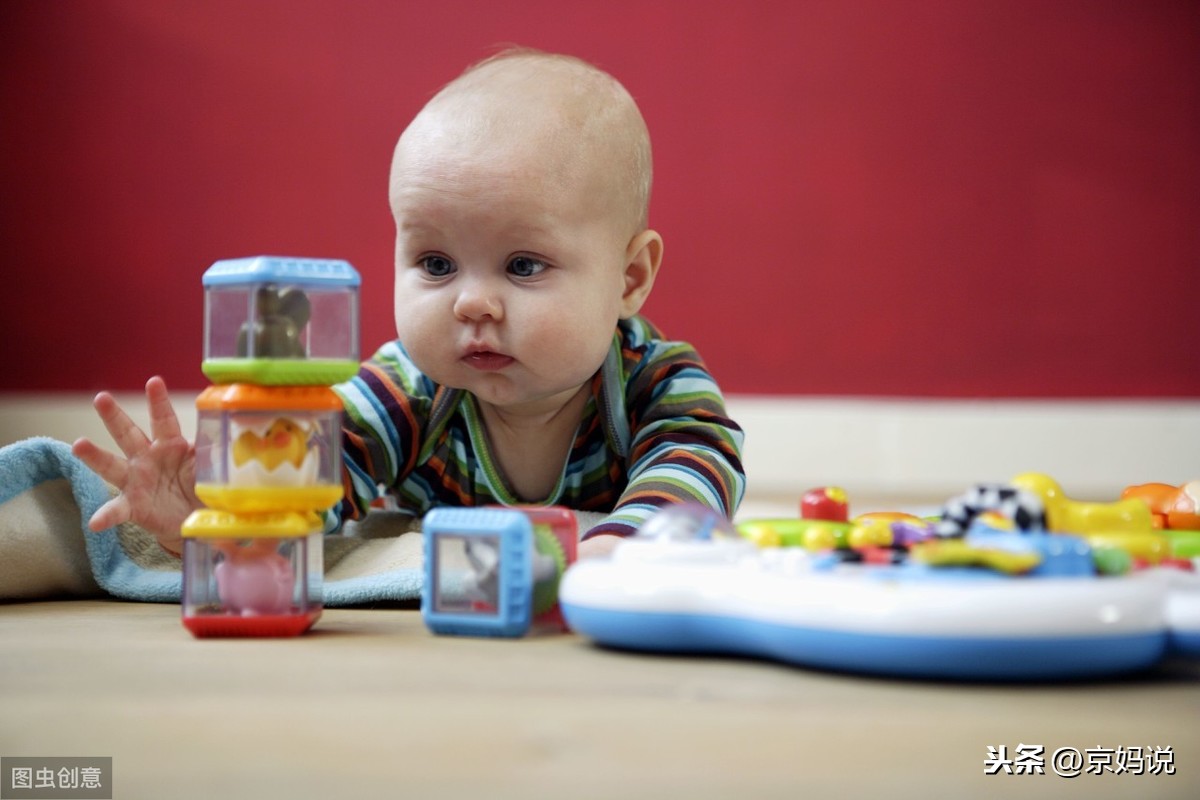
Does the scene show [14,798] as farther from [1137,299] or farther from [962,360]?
[1137,299]

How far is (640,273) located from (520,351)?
20 cm

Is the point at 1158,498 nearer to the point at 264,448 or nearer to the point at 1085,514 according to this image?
the point at 1085,514

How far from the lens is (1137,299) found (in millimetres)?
2561

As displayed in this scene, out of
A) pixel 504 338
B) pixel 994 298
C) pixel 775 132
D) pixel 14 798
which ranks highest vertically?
pixel 775 132

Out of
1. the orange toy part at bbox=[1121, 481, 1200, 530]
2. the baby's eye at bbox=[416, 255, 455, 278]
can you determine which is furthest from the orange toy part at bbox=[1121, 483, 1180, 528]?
the baby's eye at bbox=[416, 255, 455, 278]

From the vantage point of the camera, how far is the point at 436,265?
1.01m

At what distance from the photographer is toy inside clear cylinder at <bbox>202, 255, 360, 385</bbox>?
26.7 inches

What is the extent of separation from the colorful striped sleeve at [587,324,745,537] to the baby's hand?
0.30 metres

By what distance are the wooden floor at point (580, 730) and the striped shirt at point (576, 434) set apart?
0.53m

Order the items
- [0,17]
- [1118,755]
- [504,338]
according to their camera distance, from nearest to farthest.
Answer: [1118,755] < [504,338] < [0,17]

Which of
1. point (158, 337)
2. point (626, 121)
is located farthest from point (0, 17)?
point (626, 121)

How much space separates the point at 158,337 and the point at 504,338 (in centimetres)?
173

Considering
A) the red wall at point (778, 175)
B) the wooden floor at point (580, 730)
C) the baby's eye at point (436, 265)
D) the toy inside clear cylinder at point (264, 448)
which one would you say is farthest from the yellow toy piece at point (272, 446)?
the red wall at point (778, 175)

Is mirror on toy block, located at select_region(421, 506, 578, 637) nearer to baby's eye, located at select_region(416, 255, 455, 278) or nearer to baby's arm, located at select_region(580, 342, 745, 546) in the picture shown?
baby's arm, located at select_region(580, 342, 745, 546)
